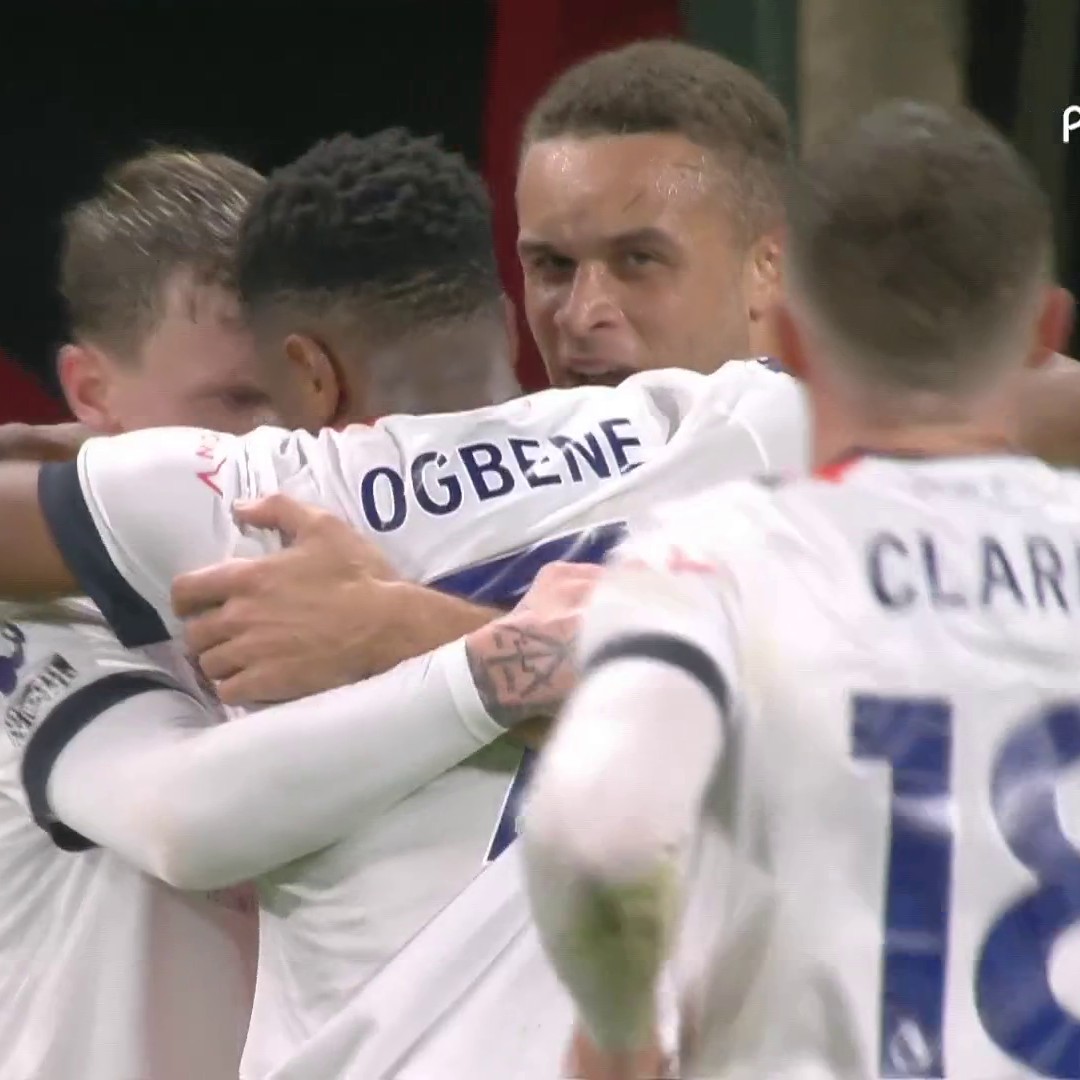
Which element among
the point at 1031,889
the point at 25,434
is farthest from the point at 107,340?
the point at 1031,889

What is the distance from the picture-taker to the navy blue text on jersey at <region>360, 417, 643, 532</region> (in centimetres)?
125

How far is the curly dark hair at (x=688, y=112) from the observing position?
5.54 feet

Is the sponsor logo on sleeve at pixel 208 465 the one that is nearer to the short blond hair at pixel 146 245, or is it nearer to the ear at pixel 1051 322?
the short blond hair at pixel 146 245

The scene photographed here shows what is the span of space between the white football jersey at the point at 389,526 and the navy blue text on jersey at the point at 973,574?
329 mm

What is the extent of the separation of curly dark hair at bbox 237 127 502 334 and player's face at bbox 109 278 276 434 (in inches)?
7.6

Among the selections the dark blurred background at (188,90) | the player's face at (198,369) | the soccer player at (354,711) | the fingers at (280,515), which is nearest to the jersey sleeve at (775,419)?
the soccer player at (354,711)

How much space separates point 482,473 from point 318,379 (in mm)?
155

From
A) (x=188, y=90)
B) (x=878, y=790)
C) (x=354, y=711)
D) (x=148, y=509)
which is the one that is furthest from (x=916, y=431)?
(x=188, y=90)

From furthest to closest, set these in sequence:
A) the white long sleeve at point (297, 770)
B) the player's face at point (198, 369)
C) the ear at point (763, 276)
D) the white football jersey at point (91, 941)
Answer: the ear at point (763, 276) < the player's face at point (198, 369) < the white football jersey at point (91, 941) < the white long sleeve at point (297, 770)

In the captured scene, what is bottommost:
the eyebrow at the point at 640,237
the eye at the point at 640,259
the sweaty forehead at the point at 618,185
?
the eye at the point at 640,259

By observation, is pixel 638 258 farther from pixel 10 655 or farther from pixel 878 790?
pixel 878 790

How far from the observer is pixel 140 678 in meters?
1.37

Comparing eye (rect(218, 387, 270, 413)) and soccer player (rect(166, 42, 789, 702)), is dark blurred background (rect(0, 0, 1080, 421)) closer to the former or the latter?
soccer player (rect(166, 42, 789, 702))

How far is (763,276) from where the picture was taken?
1710 mm
